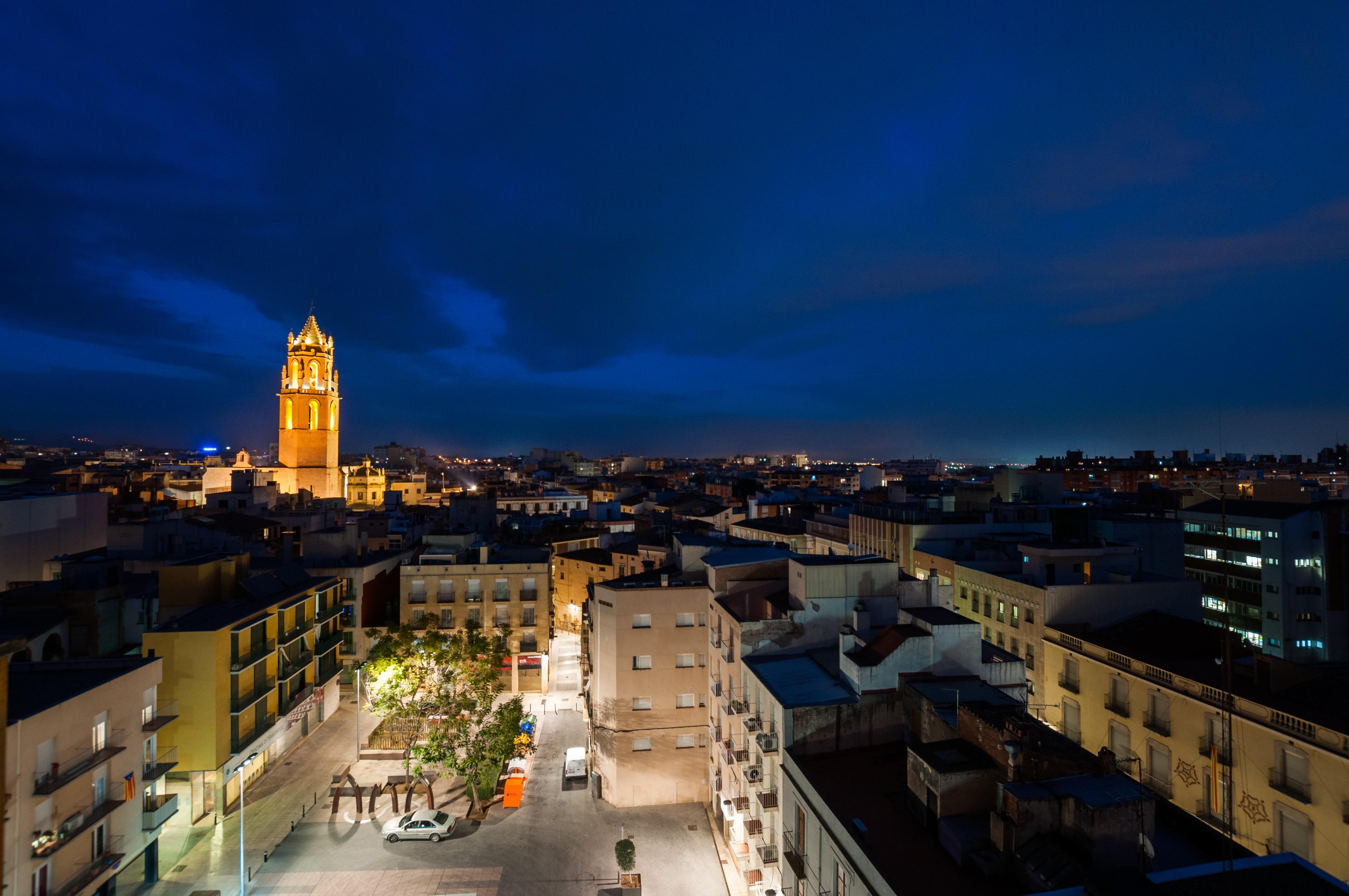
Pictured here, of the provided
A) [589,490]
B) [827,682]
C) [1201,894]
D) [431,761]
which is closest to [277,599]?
[431,761]

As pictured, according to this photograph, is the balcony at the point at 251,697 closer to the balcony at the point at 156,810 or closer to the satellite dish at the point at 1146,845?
the balcony at the point at 156,810

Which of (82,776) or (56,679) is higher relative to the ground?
(56,679)

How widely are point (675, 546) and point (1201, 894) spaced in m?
29.8

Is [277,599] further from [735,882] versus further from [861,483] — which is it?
[861,483]

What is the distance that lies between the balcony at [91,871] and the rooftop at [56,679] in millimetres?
5003

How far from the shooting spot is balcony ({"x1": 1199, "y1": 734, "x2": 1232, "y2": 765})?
21.2 metres

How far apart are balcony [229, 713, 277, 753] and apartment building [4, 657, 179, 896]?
3786 millimetres

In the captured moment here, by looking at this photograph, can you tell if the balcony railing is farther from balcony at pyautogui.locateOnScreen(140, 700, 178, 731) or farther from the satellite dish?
the satellite dish

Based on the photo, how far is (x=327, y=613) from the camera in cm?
3816

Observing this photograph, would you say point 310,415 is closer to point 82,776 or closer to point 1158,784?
point 82,776

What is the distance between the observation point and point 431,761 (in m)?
28.3

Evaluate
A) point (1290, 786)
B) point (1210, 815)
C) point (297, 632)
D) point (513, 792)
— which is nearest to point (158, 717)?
point (297, 632)

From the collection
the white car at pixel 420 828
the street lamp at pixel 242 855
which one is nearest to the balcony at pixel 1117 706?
the white car at pixel 420 828

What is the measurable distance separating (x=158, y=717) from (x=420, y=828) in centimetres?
1050
